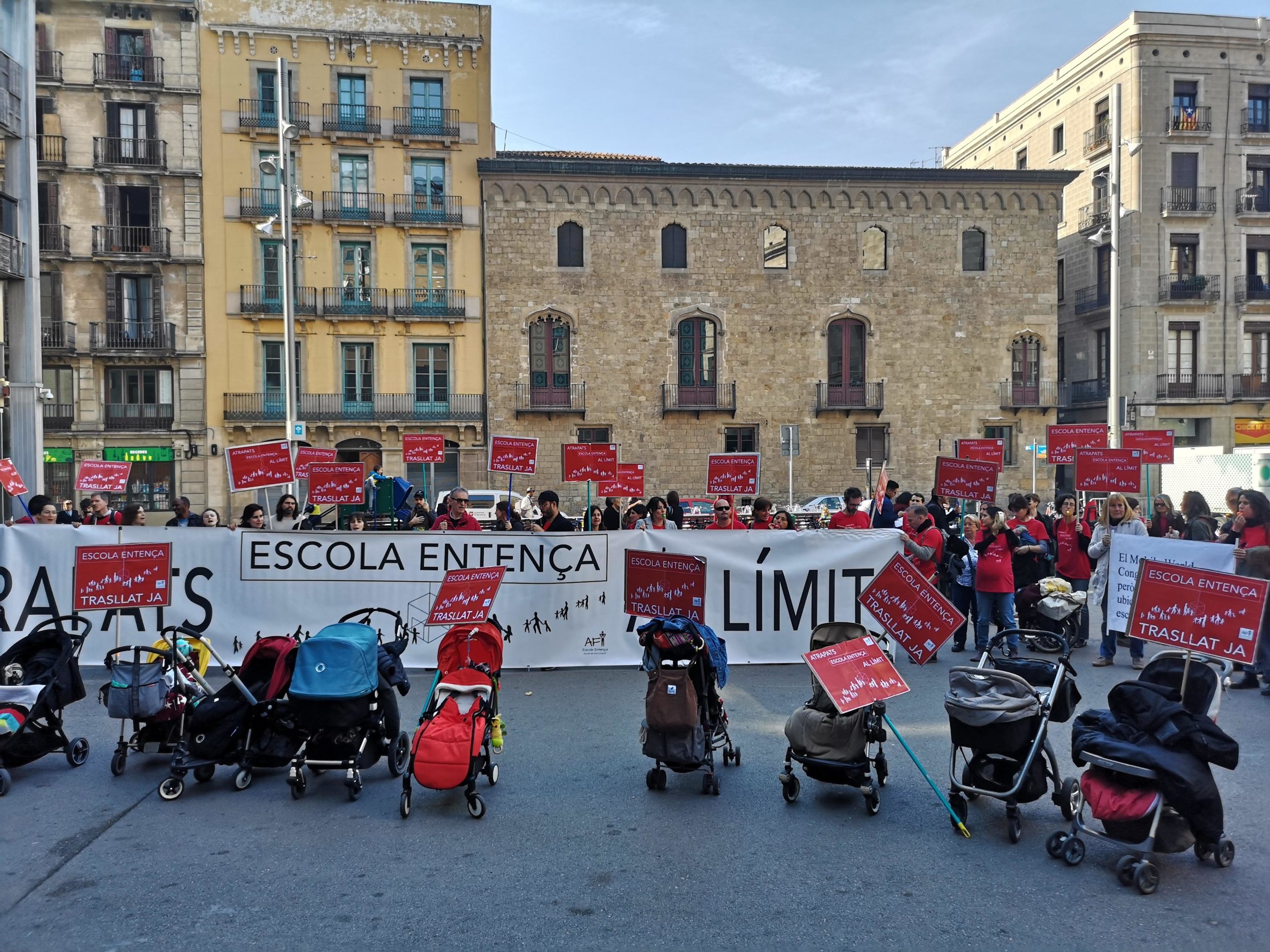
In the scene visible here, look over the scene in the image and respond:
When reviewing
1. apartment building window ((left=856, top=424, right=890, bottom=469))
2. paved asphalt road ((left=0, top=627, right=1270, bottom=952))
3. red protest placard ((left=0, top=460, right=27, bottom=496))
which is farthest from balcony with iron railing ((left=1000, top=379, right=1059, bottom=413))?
red protest placard ((left=0, top=460, right=27, bottom=496))

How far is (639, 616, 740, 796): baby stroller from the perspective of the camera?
639 centimetres

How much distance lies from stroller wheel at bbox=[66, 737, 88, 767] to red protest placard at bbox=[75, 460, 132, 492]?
7.69 metres

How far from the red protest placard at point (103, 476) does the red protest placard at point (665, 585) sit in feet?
33.0

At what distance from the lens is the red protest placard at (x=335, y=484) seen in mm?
13656

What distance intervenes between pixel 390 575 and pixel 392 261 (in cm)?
2563

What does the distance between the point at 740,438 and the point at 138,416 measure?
20.9 meters

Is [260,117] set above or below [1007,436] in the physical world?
above

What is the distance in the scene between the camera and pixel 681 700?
6387mm

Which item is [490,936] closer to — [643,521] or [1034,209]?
[643,521]

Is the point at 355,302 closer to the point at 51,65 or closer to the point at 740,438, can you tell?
the point at 51,65

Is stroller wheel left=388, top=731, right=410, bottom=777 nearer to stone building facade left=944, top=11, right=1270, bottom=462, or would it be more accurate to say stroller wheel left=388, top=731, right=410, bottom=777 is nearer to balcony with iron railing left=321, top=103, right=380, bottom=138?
balcony with iron railing left=321, top=103, right=380, bottom=138

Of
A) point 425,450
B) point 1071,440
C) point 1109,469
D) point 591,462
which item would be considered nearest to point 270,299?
point 425,450

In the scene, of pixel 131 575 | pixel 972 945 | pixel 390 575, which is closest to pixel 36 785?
pixel 131 575

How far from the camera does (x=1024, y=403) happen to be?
1401 inches
